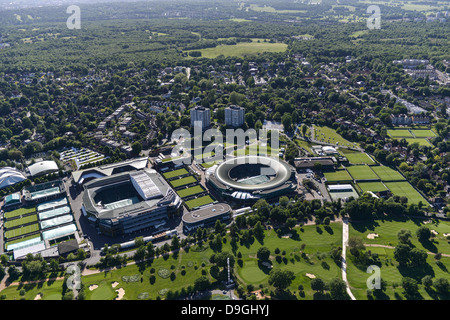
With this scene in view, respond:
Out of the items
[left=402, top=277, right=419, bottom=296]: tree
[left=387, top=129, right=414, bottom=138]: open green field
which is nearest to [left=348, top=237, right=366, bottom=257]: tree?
[left=402, top=277, right=419, bottom=296]: tree

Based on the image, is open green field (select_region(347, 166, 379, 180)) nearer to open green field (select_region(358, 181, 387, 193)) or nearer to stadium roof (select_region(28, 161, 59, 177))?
open green field (select_region(358, 181, 387, 193))

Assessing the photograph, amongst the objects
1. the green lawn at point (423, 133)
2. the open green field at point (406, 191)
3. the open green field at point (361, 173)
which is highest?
the green lawn at point (423, 133)

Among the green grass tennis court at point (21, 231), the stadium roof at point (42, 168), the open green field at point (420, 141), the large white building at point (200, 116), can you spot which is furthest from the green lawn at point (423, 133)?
the green grass tennis court at point (21, 231)

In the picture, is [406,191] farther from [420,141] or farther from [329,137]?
[329,137]

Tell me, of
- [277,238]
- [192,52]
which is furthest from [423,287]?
[192,52]

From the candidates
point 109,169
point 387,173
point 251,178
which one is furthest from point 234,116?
point 387,173

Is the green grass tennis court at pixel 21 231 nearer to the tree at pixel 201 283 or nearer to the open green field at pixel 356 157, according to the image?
the tree at pixel 201 283
